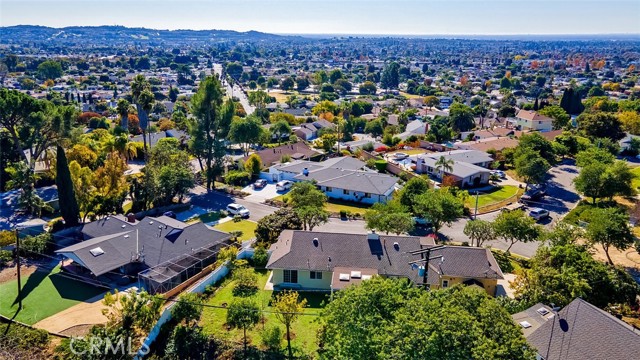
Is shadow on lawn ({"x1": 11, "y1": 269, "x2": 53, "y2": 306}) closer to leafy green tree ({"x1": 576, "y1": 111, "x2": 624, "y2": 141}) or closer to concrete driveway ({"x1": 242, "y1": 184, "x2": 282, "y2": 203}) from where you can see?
concrete driveway ({"x1": 242, "y1": 184, "x2": 282, "y2": 203})

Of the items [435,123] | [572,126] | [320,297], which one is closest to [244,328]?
[320,297]

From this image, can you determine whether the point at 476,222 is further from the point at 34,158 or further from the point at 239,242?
the point at 34,158

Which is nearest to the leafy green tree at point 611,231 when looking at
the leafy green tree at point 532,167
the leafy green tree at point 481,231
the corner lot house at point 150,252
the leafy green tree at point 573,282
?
the leafy green tree at point 573,282

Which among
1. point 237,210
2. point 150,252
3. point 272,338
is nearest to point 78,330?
point 150,252

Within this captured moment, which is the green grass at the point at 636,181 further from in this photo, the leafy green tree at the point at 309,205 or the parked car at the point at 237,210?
the parked car at the point at 237,210

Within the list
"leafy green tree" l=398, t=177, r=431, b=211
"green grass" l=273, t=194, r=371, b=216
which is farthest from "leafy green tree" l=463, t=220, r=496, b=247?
"green grass" l=273, t=194, r=371, b=216

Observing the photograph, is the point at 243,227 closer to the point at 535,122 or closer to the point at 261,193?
the point at 261,193
